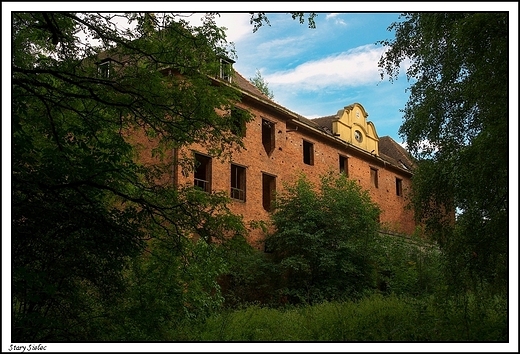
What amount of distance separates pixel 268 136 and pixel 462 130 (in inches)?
544

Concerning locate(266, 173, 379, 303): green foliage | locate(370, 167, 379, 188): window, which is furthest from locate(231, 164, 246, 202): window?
locate(370, 167, 379, 188): window

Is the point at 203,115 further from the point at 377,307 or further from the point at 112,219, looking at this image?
the point at 377,307

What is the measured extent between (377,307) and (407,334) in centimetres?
262

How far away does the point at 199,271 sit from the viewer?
10.2 metres

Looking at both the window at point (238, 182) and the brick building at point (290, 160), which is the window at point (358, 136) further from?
the window at point (238, 182)

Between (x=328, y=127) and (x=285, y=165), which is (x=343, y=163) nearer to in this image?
(x=328, y=127)

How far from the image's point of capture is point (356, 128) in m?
30.2

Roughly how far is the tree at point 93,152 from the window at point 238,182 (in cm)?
1121

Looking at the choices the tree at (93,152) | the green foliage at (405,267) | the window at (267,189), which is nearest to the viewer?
the tree at (93,152)

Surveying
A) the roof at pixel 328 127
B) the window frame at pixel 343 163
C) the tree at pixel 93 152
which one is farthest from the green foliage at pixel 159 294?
the window frame at pixel 343 163

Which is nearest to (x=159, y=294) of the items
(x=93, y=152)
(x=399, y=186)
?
(x=93, y=152)

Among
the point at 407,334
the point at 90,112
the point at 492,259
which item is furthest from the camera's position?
the point at 407,334

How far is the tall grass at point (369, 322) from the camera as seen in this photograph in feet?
37.4

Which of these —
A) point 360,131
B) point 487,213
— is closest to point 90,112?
point 487,213
